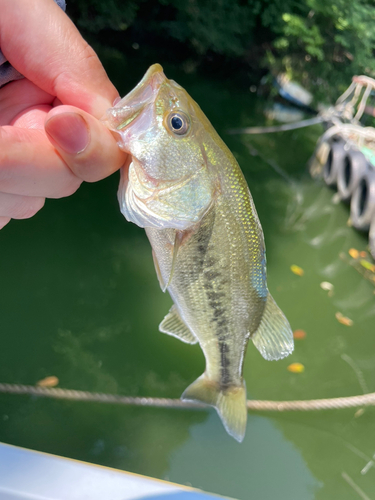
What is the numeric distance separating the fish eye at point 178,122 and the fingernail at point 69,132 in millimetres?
278

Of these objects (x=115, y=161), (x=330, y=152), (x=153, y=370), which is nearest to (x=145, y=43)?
(x=330, y=152)

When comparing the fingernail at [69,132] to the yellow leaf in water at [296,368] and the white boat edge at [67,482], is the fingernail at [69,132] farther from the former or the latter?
the yellow leaf in water at [296,368]

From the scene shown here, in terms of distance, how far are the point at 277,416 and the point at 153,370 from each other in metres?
1.00

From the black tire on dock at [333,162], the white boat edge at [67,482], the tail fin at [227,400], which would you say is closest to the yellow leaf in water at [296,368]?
the tail fin at [227,400]

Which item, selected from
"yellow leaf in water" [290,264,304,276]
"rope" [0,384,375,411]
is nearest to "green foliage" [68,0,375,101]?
"yellow leaf in water" [290,264,304,276]

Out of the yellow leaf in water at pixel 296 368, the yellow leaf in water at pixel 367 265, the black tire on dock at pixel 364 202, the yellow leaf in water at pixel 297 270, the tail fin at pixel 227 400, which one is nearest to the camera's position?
the tail fin at pixel 227 400

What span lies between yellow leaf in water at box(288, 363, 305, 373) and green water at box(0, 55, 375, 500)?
0.04 metres

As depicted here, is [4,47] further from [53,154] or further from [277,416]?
[277,416]

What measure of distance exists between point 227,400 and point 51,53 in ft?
4.68

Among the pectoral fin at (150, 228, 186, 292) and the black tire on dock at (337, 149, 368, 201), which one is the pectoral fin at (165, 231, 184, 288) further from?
the black tire on dock at (337, 149, 368, 201)

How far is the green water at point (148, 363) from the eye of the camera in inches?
94.5

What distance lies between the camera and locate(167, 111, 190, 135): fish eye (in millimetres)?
1092

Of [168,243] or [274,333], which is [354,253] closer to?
[274,333]

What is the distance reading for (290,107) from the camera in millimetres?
11055
